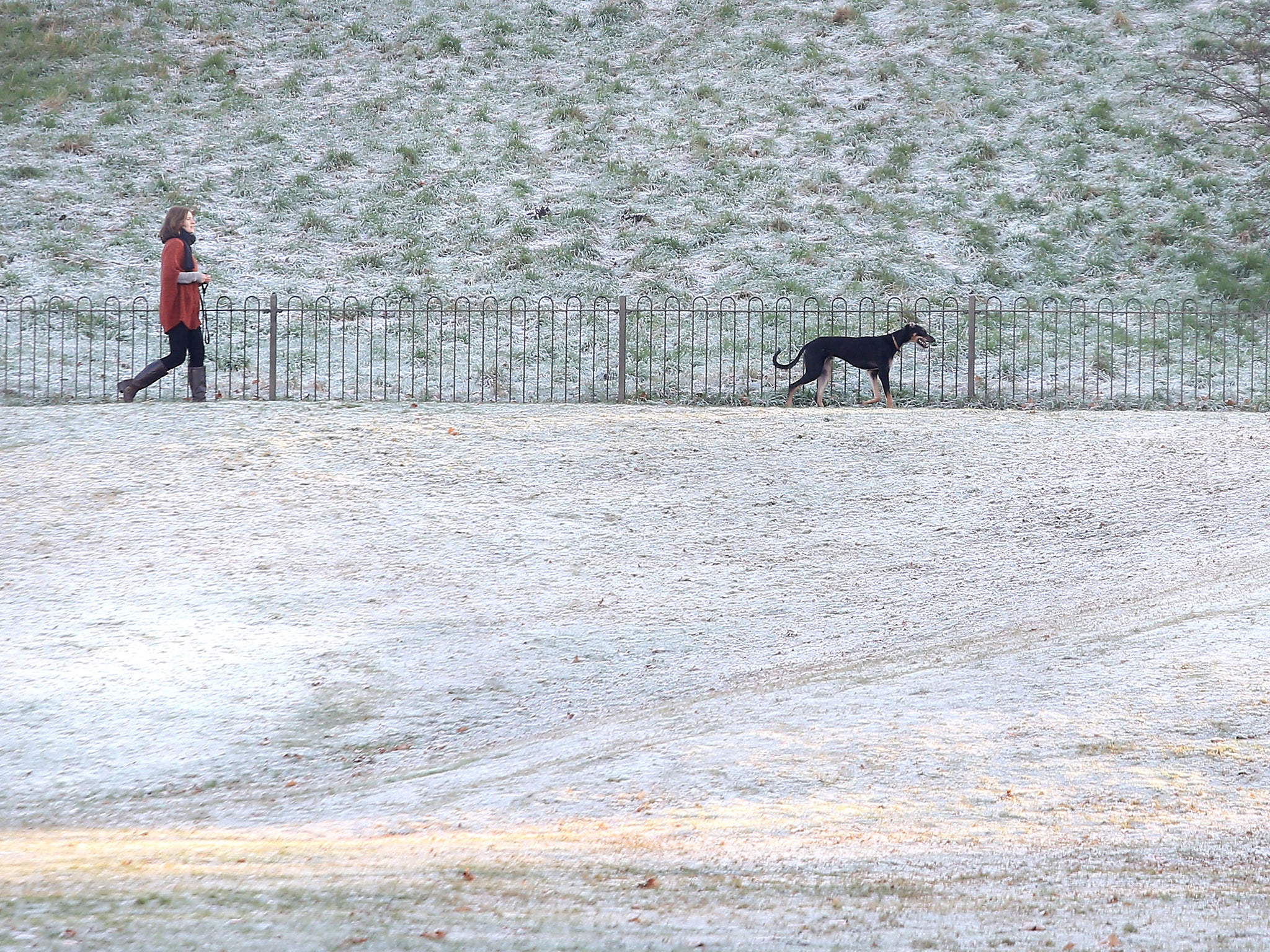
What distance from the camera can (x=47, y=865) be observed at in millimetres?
4668

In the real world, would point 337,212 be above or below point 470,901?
above

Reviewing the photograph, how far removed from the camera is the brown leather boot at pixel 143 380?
13844 millimetres

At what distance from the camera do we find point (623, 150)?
82.3 ft

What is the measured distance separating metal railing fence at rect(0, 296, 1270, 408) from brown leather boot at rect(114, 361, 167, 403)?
1343 mm

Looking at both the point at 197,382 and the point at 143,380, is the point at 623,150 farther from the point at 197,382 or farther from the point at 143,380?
the point at 143,380

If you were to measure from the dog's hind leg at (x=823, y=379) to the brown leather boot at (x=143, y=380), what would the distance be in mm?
7861

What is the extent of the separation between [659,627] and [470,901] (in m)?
3.83

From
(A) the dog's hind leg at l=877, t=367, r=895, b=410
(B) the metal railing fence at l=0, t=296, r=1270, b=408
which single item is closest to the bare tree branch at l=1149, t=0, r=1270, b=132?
(B) the metal railing fence at l=0, t=296, r=1270, b=408

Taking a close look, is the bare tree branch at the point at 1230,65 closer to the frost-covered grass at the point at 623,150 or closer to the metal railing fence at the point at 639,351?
the frost-covered grass at the point at 623,150

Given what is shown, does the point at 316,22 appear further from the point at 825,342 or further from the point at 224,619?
the point at 224,619

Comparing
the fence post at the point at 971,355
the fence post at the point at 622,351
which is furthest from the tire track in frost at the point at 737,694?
the fence post at the point at 622,351

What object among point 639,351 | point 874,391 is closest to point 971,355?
point 874,391

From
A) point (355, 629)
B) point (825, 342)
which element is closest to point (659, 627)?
point (355, 629)

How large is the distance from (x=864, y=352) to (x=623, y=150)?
38.4 feet
